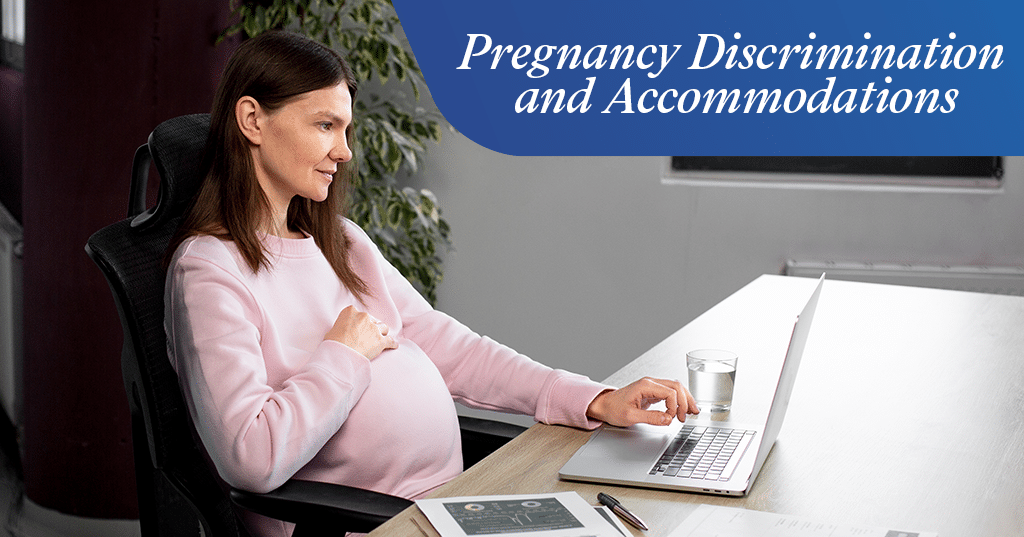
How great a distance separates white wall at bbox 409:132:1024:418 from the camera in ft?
10.4

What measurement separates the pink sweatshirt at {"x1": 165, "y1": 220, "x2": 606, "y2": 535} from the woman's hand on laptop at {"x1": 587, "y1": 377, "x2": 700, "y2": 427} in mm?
25

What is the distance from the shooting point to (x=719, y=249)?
334cm

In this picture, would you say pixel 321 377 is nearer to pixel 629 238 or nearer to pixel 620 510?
pixel 620 510

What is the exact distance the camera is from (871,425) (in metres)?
1.47

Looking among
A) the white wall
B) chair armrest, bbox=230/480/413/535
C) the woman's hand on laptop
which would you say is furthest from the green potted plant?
chair armrest, bbox=230/480/413/535

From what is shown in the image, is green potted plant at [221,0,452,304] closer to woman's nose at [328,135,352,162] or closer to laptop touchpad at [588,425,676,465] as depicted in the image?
woman's nose at [328,135,352,162]

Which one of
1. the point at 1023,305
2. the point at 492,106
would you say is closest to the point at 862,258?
the point at 1023,305

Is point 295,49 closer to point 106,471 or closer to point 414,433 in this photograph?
Answer: point 414,433

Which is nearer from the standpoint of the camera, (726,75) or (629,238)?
(726,75)

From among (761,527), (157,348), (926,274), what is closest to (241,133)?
(157,348)

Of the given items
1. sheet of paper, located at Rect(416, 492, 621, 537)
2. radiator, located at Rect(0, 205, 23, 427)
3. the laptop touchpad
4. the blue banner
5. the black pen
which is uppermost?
the blue banner

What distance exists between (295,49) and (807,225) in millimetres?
2247

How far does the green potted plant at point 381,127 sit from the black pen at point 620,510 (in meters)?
1.77

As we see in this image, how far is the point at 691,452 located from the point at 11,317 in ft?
8.74
